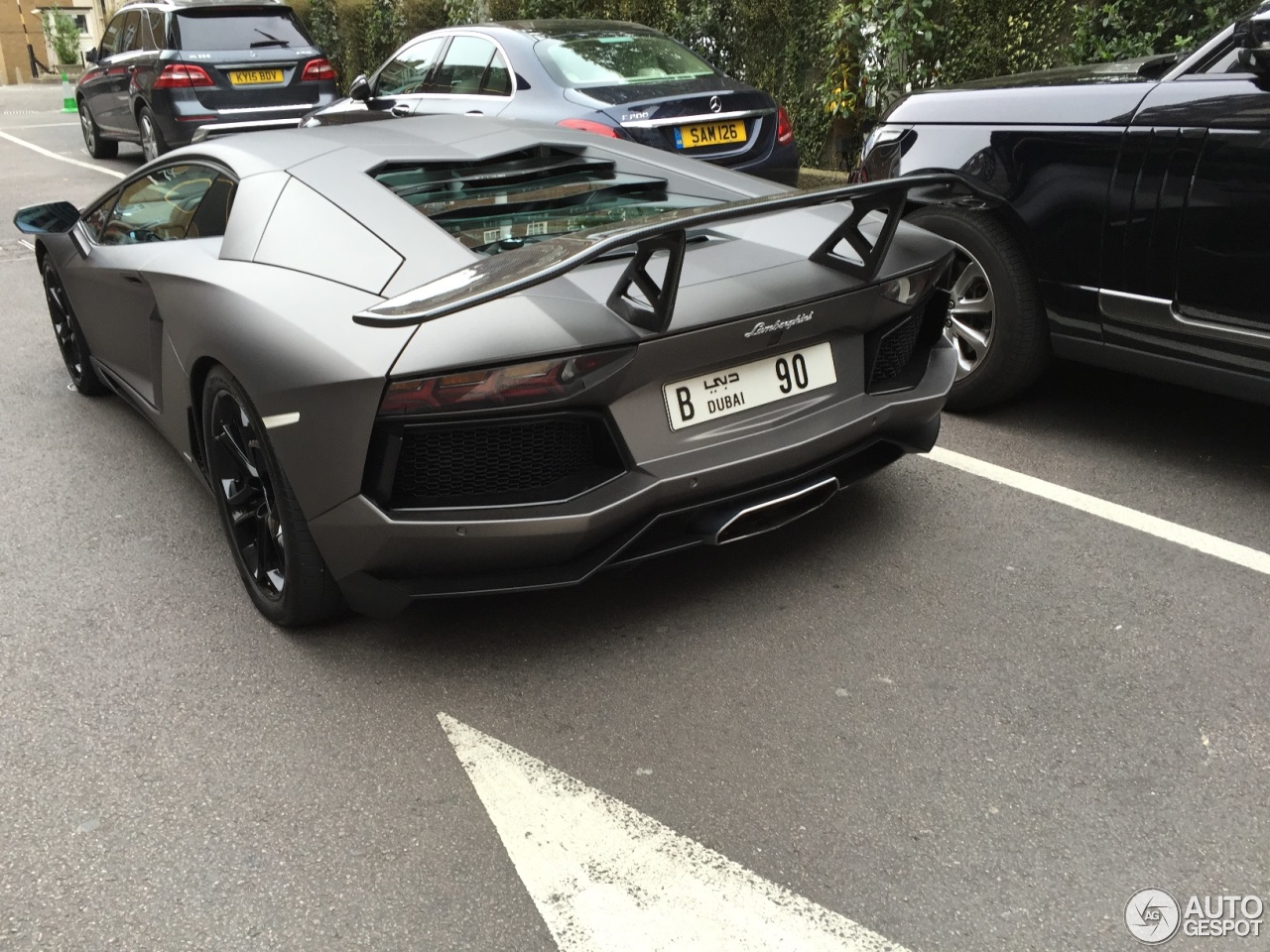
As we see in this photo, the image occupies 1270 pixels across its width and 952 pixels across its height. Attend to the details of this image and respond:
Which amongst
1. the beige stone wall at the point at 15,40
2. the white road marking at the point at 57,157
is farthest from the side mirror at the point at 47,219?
the beige stone wall at the point at 15,40

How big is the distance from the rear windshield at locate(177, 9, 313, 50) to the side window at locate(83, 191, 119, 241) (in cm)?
756

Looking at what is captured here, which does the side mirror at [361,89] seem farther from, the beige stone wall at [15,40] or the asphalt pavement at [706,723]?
the beige stone wall at [15,40]

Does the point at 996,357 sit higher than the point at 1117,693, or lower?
higher

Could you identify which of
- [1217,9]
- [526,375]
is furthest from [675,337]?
[1217,9]

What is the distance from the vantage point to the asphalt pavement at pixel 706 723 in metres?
2.21

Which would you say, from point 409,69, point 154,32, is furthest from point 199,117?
point 409,69

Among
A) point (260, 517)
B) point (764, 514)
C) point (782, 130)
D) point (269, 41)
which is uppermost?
point (269, 41)

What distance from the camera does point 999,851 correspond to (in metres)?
2.28

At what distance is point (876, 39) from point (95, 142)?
10.2 m

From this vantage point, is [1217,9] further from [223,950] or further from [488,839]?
[223,950]

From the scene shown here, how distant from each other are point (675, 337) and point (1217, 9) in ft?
19.5

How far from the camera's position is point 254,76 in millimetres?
11320

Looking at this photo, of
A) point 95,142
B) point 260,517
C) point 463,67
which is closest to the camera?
point 260,517

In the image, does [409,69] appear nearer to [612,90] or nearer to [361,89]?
[361,89]
